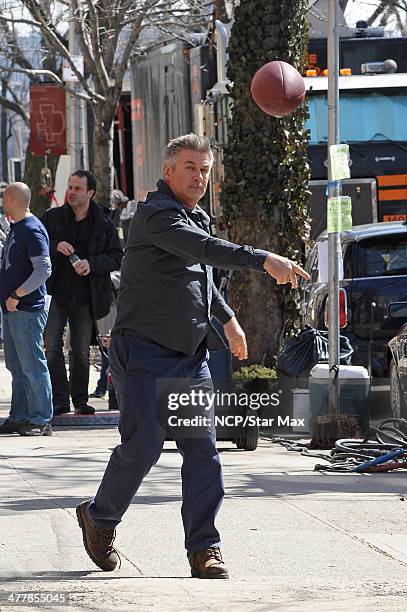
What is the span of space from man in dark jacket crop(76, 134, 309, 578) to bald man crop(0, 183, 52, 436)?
4862 millimetres

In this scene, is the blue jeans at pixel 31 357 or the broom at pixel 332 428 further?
the blue jeans at pixel 31 357

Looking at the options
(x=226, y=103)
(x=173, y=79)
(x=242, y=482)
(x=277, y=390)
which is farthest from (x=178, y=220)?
(x=173, y=79)

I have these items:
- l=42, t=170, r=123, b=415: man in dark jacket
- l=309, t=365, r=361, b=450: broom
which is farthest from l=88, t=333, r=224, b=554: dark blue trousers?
l=42, t=170, r=123, b=415: man in dark jacket

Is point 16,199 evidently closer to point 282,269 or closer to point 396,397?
point 396,397

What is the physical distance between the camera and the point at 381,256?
505 inches

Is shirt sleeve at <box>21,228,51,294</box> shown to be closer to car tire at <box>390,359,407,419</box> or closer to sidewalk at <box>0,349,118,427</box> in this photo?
sidewalk at <box>0,349,118,427</box>

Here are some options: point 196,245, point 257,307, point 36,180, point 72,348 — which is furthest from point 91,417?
point 36,180

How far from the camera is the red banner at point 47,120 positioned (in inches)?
1059

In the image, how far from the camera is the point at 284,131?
42.2 feet

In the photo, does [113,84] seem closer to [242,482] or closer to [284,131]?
[284,131]

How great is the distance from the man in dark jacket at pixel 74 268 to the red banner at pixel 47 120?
14.8 m

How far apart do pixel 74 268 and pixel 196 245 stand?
6.29 meters

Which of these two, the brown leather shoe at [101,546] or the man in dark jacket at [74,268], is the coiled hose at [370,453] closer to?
the man in dark jacket at [74,268]

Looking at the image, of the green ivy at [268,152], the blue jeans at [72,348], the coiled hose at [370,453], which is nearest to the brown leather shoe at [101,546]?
the coiled hose at [370,453]
